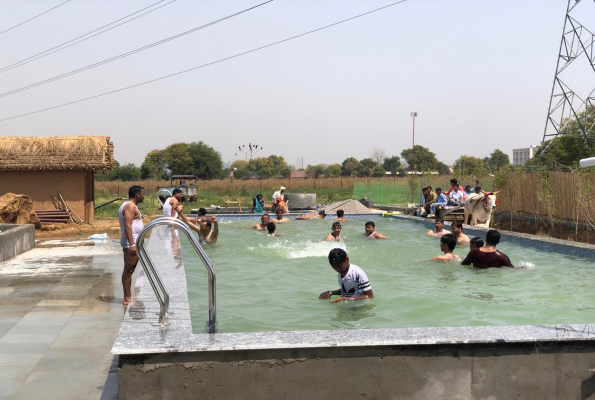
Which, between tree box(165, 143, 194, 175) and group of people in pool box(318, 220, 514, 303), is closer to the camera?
group of people in pool box(318, 220, 514, 303)

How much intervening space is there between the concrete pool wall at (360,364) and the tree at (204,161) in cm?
9341

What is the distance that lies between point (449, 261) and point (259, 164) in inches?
5265

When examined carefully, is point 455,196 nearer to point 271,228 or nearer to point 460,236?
point 271,228

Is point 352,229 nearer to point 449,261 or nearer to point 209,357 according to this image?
point 449,261

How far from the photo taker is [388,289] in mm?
10008

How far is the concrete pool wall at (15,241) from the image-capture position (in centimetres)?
1247

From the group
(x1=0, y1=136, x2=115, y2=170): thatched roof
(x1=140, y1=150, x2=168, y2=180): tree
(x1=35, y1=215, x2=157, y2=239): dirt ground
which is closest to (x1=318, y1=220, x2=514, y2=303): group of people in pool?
(x1=35, y1=215, x2=157, y2=239): dirt ground

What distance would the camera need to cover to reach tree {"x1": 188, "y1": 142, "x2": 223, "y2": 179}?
9831 cm

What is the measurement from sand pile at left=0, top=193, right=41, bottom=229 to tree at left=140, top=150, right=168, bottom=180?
68.6m

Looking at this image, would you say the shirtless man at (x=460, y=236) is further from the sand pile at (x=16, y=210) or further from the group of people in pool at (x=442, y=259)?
the sand pile at (x=16, y=210)

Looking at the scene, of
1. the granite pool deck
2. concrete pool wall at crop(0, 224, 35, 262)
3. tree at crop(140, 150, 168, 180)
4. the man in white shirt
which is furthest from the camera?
tree at crop(140, 150, 168, 180)

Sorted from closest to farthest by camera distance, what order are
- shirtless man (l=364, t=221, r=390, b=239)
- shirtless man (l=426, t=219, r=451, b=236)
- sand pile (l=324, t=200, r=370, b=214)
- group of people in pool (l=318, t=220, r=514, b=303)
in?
group of people in pool (l=318, t=220, r=514, b=303) → shirtless man (l=426, t=219, r=451, b=236) → shirtless man (l=364, t=221, r=390, b=239) → sand pile (l=324, t=200, r=370, b=214)

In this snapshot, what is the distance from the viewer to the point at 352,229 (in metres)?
20.3

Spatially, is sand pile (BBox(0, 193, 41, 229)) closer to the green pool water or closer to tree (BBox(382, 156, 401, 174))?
the green pool water
